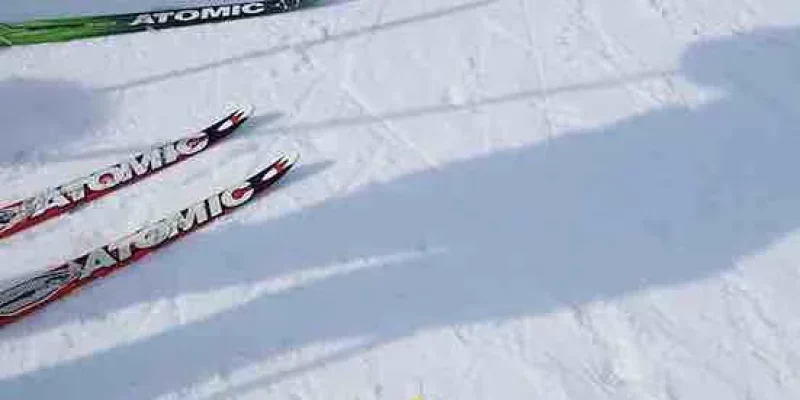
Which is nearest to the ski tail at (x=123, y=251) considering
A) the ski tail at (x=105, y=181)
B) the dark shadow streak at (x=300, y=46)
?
the ski tail at (x=105, y=181)

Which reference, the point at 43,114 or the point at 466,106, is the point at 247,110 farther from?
the point at 466,106

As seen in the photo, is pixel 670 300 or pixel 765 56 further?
pixel 765 56

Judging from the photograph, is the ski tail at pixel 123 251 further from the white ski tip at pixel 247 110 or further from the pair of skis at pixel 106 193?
the white ski tip at pixel 247 110

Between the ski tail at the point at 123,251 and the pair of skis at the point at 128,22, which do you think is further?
the pair of skis at the point at 128,22

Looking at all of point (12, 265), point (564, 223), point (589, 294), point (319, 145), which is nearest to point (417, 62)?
point (319, 145)

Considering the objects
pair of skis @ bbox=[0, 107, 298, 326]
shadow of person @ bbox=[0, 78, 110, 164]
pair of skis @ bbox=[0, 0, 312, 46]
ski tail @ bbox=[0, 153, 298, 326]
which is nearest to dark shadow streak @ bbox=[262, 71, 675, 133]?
pair of skis @ bbox=[0, 107, 298, 326]

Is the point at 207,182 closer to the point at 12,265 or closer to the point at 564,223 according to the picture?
the point at 12,265
